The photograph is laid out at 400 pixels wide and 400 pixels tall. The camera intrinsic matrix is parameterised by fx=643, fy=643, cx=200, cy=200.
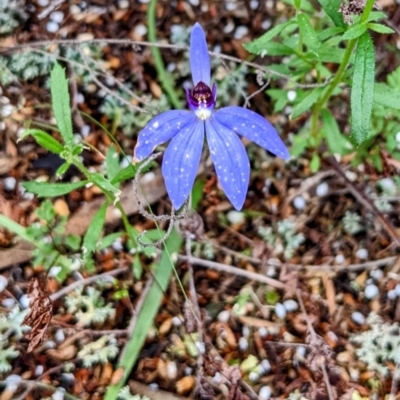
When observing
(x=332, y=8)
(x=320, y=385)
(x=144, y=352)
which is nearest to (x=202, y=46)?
(x=332, y=8)

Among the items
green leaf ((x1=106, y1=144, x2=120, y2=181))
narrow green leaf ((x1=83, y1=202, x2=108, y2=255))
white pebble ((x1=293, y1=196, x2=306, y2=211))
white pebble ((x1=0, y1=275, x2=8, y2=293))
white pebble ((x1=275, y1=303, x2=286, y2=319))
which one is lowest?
white pebble ((x1=275, y1=303, x2=286, y2=319))

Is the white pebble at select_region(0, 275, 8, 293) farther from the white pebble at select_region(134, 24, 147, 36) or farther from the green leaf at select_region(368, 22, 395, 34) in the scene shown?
the green leaf at select_region(368, 22, 395, 34)

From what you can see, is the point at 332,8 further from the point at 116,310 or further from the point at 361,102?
the point at 116,310

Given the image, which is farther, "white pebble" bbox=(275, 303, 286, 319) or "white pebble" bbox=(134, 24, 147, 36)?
"white pebble" bbox=(134, 24, 147, 36)

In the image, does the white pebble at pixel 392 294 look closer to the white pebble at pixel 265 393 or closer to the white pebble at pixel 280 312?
the white pebble at pixel 280 312

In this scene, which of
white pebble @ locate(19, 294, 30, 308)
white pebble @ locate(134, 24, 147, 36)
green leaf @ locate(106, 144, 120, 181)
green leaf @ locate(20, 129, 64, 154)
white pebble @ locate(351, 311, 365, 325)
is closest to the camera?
green leaf @ locate(20, 129, 64, 154)

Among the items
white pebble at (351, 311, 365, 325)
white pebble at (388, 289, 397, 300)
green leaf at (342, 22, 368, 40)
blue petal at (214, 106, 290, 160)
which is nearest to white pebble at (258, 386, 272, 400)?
white pebble at (351, 311, 365, 325)
